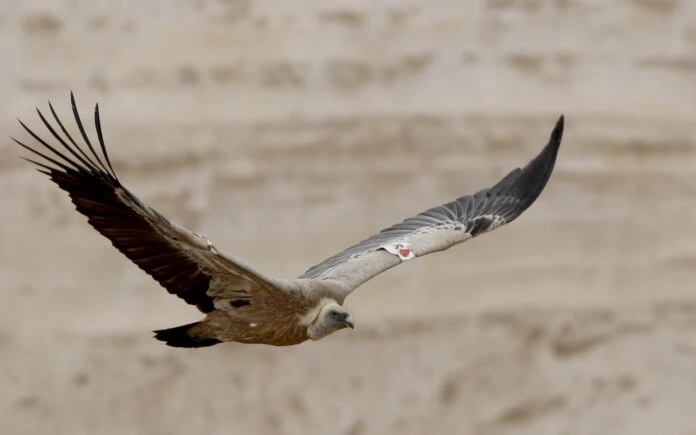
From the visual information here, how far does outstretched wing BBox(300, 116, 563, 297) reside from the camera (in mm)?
11055

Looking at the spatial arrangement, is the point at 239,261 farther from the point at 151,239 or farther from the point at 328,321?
the point at 328,321

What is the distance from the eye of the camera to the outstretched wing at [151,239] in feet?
29.2

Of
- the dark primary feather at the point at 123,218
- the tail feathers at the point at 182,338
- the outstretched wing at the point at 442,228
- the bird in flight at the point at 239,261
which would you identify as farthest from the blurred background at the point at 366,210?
the dark primary feather at the point at 123,218

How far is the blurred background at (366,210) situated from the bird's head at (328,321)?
10.0 meters

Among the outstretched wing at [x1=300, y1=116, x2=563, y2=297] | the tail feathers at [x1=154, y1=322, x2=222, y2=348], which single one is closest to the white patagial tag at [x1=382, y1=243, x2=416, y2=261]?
the outstretched wing at [x1=300, y1=116, x2=563, y2=297]

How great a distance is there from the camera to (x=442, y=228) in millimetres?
11641

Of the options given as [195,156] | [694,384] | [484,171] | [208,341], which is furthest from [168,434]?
[208,341]

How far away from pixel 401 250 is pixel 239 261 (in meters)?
2.13

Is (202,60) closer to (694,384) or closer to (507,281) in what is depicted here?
(507,281)

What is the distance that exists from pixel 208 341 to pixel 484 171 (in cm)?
1078

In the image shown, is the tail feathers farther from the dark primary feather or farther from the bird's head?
the bird's head

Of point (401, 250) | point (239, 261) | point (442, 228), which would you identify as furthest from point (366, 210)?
point (239, 261)

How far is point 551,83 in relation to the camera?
70.0ft

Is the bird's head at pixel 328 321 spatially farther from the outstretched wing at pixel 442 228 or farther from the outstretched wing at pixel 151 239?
the outstretched wing at pixel 442 228
